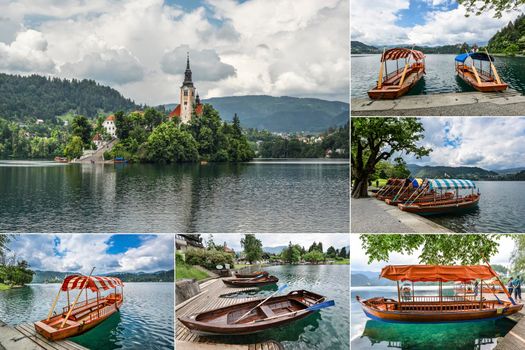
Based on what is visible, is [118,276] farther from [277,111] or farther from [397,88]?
[397,88]

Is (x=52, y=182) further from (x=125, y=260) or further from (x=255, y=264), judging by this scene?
(x=255, y=264)

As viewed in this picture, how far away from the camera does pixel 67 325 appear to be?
6508 mm

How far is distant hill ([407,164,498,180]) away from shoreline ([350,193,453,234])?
0.54 metres

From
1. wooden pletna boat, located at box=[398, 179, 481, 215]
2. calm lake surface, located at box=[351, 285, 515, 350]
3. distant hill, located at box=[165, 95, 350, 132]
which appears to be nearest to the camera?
calm lake surface, located at box=[351, 285, 515, 350]

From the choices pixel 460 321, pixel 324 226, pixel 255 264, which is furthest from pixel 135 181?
pixel 460 321

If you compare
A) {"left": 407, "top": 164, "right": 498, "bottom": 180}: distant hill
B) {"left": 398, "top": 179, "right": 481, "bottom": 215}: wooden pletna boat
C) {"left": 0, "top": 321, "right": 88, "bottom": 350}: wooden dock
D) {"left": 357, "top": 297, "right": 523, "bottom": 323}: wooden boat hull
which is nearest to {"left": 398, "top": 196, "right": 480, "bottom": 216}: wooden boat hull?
{"left": 398, "top": 179, "right": 481, "bottom": 215}: wooden pletna boat

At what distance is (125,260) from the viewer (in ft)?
22.6

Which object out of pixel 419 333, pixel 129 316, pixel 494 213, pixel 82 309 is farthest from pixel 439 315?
pixel 82 309

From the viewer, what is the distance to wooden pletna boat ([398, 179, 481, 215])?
652 centimetres

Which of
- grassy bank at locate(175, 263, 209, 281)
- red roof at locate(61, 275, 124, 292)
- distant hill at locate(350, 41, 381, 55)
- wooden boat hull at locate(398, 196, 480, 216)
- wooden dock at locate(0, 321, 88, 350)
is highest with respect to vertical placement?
distant hill at locate(350, 41, 381, 55)

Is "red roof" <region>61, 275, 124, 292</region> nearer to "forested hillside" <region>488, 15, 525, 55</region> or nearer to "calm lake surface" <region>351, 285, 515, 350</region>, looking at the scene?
"calm lake surface" <region>351, 285, 515, 350</region>

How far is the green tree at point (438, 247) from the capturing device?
6539mm

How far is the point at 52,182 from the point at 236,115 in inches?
116

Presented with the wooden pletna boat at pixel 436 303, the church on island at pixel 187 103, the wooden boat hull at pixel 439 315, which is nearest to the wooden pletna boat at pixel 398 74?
the wooden pletna boat at pixel 436 303
